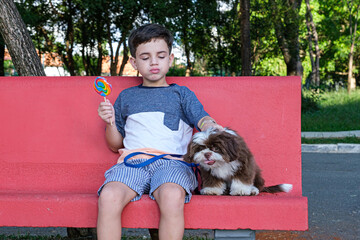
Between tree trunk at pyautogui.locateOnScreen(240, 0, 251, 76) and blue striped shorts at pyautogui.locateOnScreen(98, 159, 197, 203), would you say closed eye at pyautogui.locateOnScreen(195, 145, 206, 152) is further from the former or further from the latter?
tree trunk at pyautogui.locateOnScreen(240, 0, 251, 76)

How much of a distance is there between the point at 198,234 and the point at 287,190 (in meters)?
1.47

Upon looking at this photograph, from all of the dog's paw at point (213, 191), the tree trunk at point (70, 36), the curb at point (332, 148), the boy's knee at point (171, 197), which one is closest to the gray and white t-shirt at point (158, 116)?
the dog's paw at point (213, 191)

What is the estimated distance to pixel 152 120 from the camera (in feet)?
9.78

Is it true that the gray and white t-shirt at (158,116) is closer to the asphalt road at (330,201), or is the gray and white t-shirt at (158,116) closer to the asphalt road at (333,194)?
the asphalt road at (330,201)

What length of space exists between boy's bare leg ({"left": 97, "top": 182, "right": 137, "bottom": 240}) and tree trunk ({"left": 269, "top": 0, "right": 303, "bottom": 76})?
1579cm

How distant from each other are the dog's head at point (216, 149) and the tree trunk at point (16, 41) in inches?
81.6

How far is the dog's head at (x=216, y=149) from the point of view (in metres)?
2.48

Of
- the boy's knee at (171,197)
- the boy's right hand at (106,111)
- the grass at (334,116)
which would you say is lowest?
the grass at (334,116)

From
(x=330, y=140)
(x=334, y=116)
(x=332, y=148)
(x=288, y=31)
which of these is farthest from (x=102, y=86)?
(x=288, y=31)

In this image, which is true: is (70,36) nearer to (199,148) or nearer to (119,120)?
(119,120)

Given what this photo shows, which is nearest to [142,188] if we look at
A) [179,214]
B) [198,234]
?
[179,214]

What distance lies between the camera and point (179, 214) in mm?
2303

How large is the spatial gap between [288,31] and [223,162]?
16.9 metres

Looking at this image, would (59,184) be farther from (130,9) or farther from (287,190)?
(130,9)
